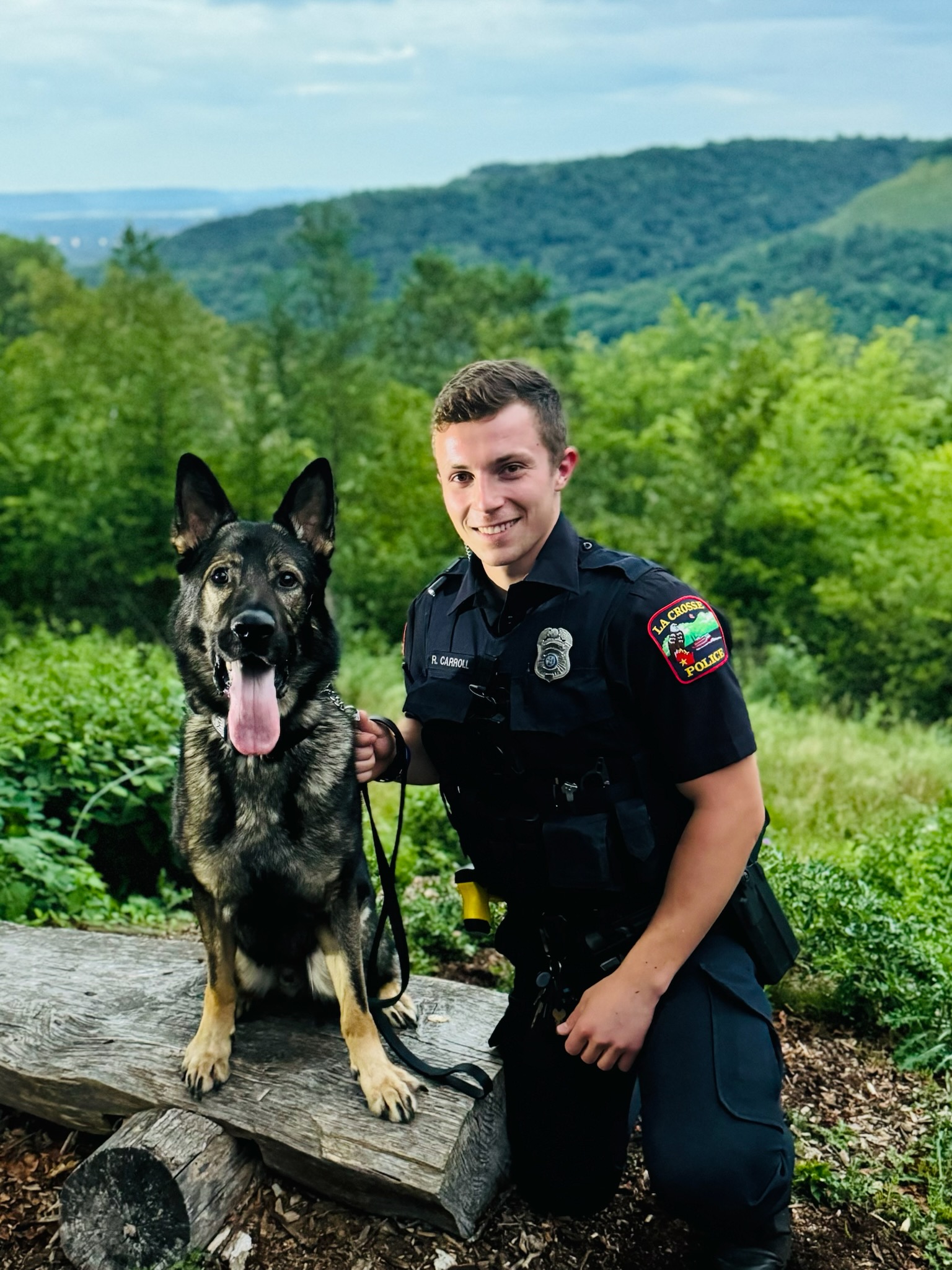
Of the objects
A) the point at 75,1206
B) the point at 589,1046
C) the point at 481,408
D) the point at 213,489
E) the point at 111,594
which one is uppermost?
the point at 481,408

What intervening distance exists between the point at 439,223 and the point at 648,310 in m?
41.8

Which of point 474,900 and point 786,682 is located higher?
point 474,900

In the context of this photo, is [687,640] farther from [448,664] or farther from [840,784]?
[840,784]

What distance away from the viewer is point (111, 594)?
2691cm

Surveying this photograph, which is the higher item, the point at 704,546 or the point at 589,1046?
the point at 589,1046

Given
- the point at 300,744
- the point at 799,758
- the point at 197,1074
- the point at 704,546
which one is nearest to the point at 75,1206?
the point at 197,1074

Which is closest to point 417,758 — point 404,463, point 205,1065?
point 205,1065

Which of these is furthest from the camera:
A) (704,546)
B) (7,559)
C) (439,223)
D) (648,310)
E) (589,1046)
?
(439,223)

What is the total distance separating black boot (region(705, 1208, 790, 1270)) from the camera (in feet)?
8.42

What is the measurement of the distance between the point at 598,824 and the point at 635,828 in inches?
4.0

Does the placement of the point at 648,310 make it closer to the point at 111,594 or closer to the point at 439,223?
the point at 439,223

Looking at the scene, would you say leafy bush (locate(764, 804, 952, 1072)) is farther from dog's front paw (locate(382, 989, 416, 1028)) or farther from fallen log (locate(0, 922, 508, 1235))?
dog's front paw (locate(382, 989, 416, 1028))

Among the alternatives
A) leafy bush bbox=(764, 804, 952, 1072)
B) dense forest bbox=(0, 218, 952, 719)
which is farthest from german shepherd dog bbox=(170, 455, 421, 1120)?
dense forest bbox=(0, 218, 952, 719)

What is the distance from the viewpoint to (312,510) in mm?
2984
